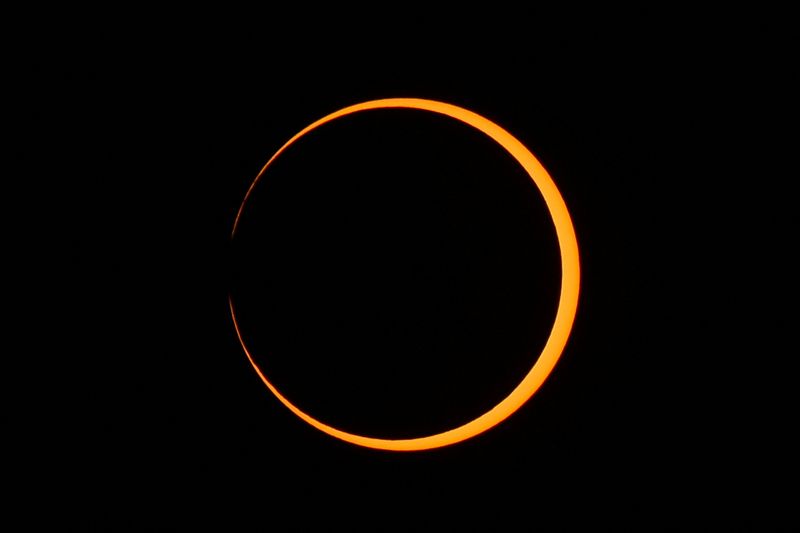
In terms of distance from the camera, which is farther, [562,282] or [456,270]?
[456,270]

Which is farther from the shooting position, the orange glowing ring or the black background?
the black background

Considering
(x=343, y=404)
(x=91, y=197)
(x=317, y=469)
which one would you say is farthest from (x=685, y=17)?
(x=91, y=197)

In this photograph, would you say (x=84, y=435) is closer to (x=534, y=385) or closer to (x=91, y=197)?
(x=91, y=197)

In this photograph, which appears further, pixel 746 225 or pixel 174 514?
pixel 174 514

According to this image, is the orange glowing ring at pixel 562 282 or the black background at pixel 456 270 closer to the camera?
the orange glowing ring at pixel 562 282
